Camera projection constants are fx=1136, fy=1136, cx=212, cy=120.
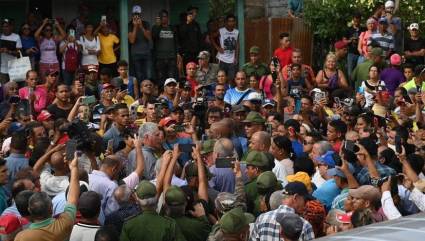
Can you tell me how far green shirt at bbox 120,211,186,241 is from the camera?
373 inches

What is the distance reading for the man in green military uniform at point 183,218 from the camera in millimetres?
9805

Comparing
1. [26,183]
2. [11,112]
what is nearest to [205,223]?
[26,183]

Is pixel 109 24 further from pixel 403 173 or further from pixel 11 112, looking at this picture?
pixel 403 173

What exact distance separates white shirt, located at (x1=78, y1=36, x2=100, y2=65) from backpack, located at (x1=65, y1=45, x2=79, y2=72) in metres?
0.17

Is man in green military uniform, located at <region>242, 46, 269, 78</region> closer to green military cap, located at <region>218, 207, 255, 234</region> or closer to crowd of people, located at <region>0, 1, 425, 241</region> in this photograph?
crowd of people, located at <region>0, 1, 425, 241</region>

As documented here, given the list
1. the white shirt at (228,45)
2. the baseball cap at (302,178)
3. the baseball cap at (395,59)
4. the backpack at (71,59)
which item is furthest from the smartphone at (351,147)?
the white shirt at (228,45)

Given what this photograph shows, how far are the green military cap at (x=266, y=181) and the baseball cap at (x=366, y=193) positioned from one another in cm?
86

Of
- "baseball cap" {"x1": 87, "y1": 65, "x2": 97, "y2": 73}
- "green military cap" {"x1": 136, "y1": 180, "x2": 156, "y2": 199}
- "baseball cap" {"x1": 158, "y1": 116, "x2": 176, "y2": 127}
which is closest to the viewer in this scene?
"green military cap" {"x1": 136, "y1": 180, "x2": 156, "y2": 199}

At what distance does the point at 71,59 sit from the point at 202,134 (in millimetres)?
5047

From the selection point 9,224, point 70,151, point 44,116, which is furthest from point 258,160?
point 44,116

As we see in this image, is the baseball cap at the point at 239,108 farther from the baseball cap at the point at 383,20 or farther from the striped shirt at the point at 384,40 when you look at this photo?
the baseball cap at the point at 383,20

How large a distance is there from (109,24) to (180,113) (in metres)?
5.61

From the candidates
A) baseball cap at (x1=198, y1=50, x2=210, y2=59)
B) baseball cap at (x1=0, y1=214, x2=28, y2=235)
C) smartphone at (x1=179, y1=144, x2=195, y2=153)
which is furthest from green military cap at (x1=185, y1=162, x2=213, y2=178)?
baseball cap at (x1=198, y1=50, x2=210, y2=59)

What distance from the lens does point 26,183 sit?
34.6 feet
